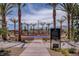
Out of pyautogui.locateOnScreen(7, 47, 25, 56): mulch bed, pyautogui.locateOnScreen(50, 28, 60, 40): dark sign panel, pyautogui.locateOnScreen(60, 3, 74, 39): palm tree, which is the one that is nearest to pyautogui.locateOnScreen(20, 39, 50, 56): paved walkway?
pyautogui.locateOnScreen(7, 47, 25, 56): mulch bed

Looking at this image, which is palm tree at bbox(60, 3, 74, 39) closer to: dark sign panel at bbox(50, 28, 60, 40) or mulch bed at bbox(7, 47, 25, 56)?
dark sign panel at bbox(50, 28, 60, 40)

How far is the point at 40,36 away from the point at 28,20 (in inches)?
11.4

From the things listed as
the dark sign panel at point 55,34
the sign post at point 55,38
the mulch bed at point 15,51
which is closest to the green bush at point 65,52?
the sign post at point 55,38

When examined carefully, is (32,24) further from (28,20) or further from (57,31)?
(57,31)

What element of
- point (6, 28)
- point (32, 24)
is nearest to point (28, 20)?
point (32, 24)

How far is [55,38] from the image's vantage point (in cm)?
390

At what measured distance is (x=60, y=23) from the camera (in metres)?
3.88

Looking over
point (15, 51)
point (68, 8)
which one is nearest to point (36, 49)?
point (15, 51)

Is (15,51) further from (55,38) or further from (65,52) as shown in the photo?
(65,52)

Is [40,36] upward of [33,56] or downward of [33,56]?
upward

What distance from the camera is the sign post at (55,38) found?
3885mm

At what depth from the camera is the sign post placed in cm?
388

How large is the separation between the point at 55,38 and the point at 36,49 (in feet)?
1.04

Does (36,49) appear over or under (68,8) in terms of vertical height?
under
